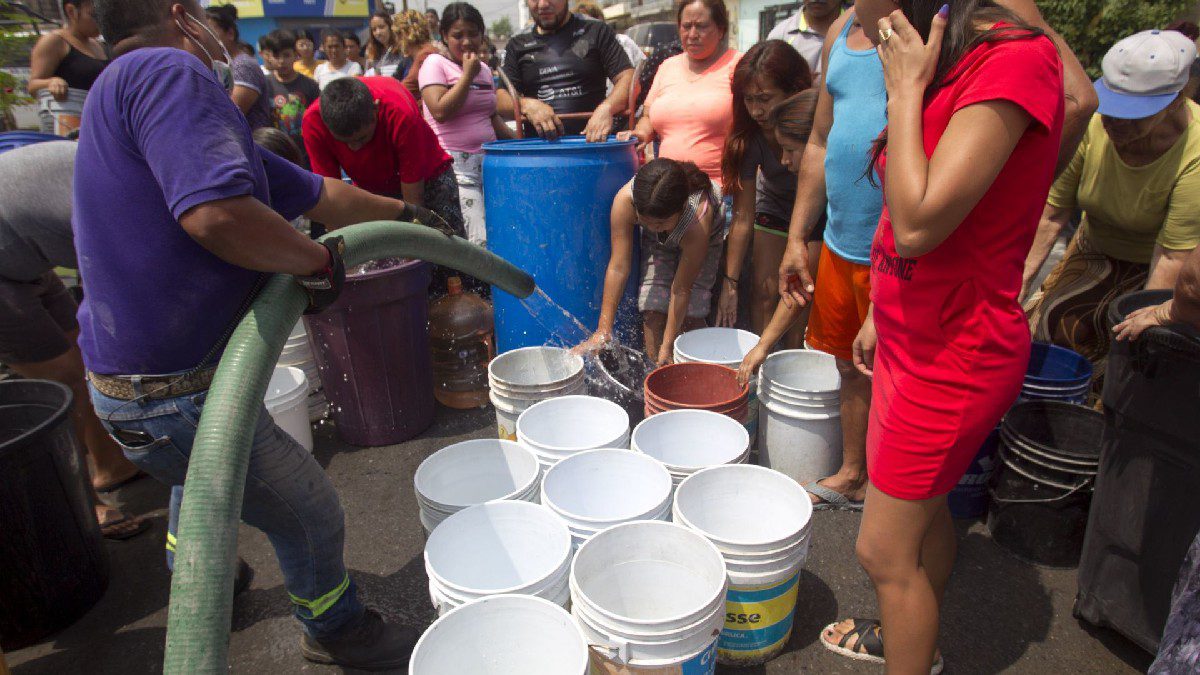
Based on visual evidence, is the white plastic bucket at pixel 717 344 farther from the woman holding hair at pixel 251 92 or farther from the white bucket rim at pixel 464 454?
the woman holding hair at pixel 251 92

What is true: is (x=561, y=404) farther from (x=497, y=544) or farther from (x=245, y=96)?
(x=245, y=96)

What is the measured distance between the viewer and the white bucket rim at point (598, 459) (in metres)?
2.12

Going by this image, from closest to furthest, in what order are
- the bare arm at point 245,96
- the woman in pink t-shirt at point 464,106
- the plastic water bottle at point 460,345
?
the plastic water bottle at point 460,345, the bare arm at point 245,96, the woman in pink t-shirt at point 464,106

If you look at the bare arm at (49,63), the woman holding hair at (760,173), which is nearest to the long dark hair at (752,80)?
the woman holding hair at (760,173)

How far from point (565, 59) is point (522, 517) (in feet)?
11.4

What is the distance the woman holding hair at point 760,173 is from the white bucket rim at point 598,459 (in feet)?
4.91

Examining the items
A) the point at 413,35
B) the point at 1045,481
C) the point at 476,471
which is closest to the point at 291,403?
the point at 476,471

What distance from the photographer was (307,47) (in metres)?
10.4

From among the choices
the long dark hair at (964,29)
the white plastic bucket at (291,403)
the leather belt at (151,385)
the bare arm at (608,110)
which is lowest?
the white plastic bucket at (291,403)

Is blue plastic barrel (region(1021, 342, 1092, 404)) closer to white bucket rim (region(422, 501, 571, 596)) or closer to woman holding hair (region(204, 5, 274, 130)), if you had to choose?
white bucket rim (region(422, 501, 571, 596))

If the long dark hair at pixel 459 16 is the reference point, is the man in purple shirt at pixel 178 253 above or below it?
below

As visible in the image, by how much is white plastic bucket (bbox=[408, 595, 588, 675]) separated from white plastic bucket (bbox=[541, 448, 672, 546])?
22.7 inches

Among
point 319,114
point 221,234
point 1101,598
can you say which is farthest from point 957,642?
point 319,114

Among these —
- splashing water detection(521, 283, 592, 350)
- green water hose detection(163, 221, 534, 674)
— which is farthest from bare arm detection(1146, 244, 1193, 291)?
green water hose detection(163, 221, 534, 674)
